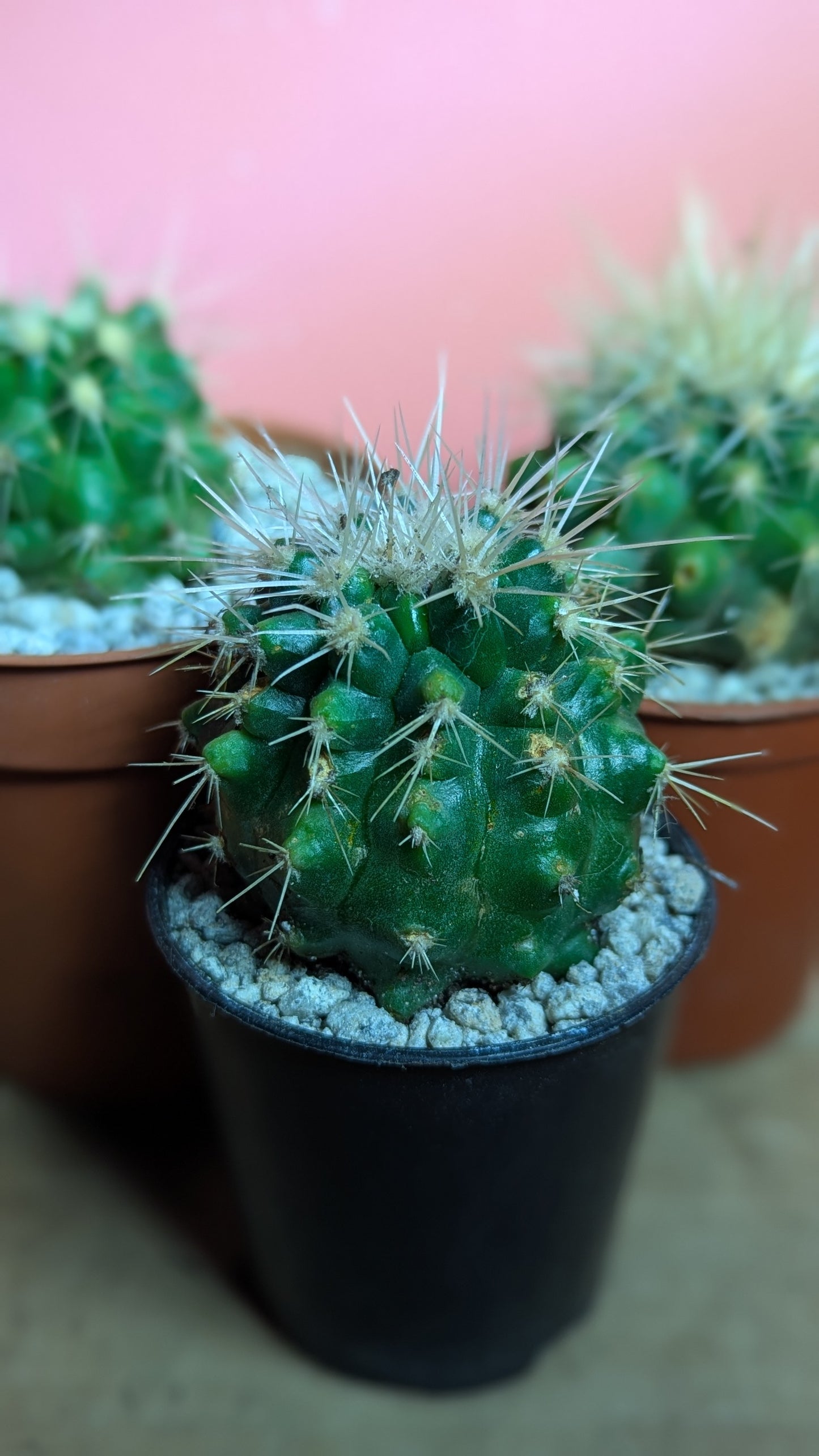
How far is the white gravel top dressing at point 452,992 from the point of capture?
66 centimetres

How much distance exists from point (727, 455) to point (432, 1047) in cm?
59

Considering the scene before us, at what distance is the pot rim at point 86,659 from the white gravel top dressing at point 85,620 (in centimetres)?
5

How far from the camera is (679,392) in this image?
3.28 ft

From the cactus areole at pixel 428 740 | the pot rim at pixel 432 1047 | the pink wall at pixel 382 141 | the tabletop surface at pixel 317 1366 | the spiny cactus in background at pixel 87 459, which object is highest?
the pink wall at pixel 382 141

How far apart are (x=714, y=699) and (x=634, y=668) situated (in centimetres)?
35

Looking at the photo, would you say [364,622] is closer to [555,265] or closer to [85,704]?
[85,704]

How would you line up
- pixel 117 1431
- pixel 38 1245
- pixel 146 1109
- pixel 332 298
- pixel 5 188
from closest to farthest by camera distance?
1. pixel 117 1431
2. pixel 38 1245
3. pixel 146 1109
4. pixel 5 188
5. pixel 332 298

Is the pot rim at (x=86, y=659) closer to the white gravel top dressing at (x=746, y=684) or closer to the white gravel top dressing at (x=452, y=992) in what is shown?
the white gravel top dressing at (x=452, y=992)

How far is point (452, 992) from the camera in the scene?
68 centimetres

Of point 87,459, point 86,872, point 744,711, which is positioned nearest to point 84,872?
point 86,872

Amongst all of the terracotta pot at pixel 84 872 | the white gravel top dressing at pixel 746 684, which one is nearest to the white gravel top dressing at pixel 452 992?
the terracotta pot at pixel 84 872

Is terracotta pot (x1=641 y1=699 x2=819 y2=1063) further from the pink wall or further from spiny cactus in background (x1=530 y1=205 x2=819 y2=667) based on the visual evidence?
the pink wall

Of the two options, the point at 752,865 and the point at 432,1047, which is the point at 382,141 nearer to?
the point at 752,865

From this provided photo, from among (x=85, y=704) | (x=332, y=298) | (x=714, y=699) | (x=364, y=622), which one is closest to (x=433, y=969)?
(x=364, y=622)
